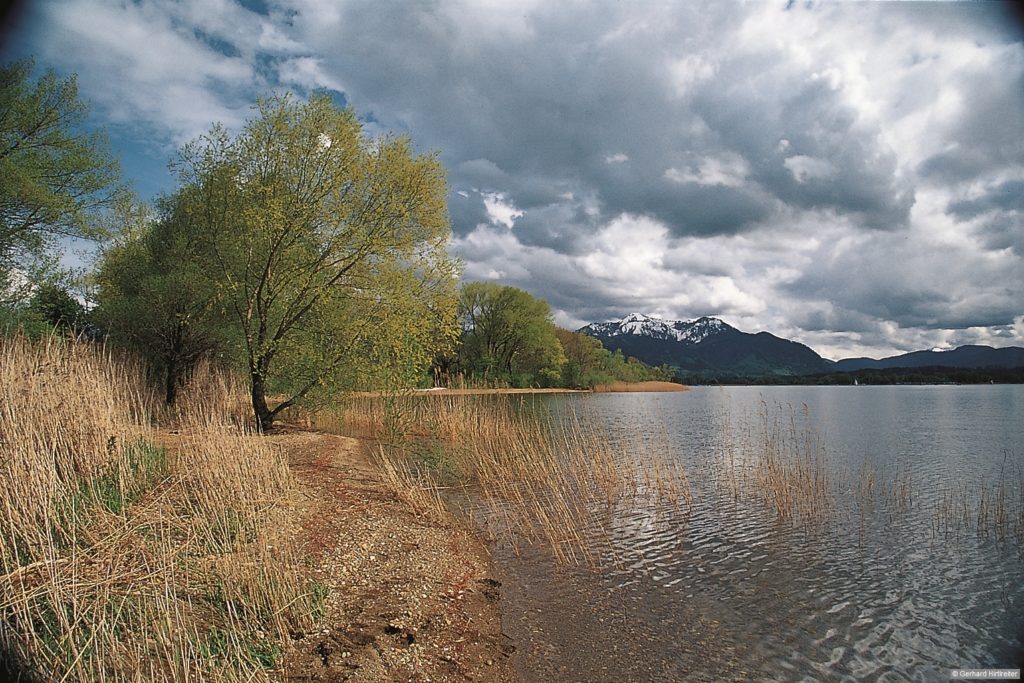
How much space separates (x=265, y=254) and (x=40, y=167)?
29.2ft

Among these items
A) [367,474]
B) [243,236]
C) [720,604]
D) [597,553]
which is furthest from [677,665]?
[243,236]

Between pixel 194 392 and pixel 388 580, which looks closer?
pixel 388 580

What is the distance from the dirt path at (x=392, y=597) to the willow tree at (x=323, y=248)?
245 inches

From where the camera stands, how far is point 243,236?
589 inches

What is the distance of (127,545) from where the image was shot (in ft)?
20.2

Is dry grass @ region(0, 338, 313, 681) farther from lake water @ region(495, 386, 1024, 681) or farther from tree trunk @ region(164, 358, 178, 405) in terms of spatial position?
tree trunk @ region(164, 358, 178, 405)

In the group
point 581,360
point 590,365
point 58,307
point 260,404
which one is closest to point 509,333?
point 581,360

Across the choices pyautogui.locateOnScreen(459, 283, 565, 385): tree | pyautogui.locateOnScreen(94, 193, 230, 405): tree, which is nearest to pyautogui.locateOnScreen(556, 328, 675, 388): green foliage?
pyautogui.locateOnScreen(459, 283, 565, 385): tree

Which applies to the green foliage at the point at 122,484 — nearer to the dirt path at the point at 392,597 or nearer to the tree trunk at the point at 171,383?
the dirt path at the point at 392,597

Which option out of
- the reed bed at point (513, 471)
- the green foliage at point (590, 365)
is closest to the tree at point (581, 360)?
the green foliage at point (590, 365)

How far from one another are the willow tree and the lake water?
839 cm

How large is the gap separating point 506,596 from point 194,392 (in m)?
15.5

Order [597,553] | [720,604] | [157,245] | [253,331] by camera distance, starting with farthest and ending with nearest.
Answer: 1. [157,245]
2. [253,331]
3. [597,553]
4. [720,604]

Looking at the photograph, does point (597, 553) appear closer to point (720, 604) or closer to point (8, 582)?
point (720, 604)
